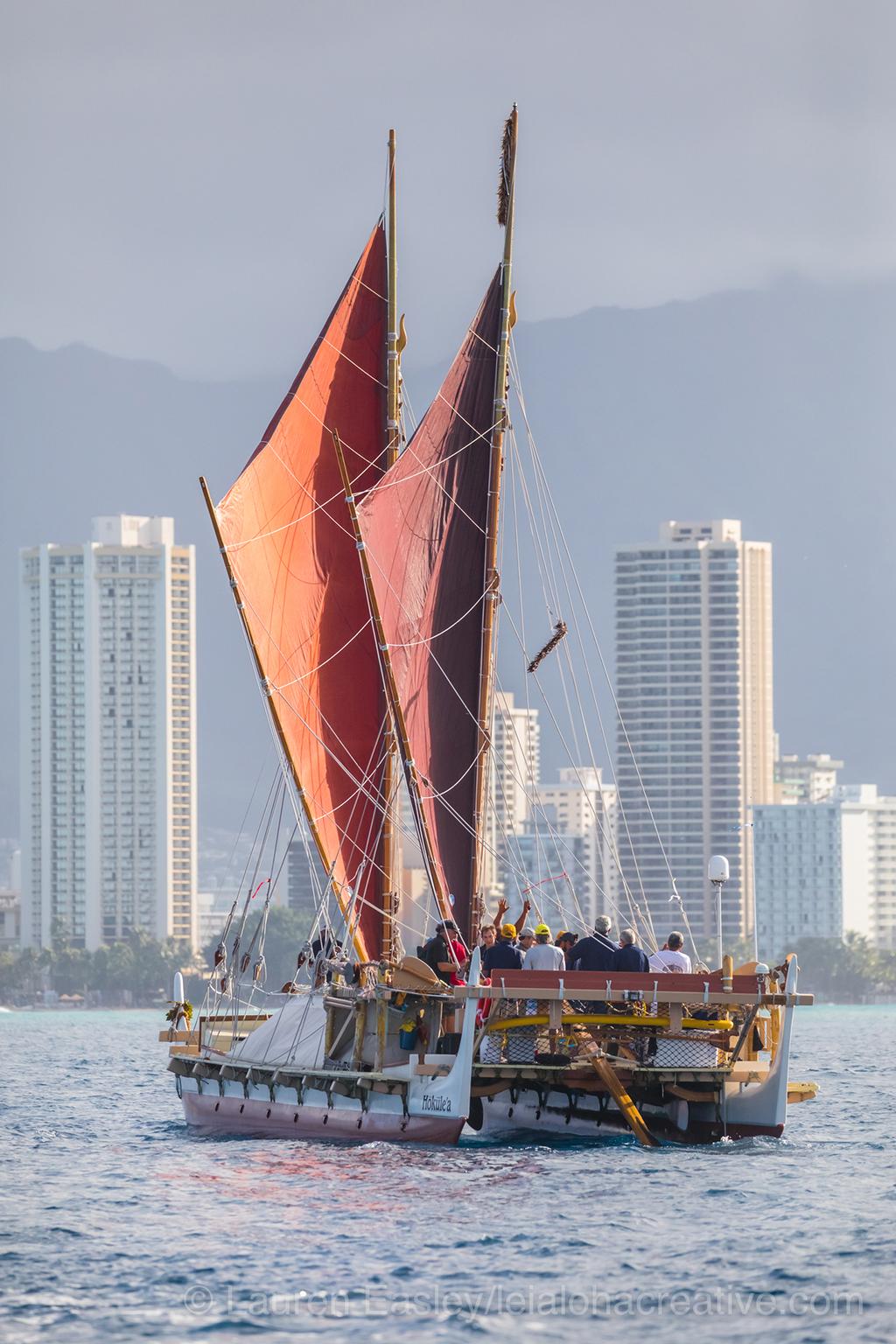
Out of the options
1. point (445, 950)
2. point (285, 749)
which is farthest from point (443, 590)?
point (445, 950)

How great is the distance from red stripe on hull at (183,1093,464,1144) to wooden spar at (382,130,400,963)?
155 inches

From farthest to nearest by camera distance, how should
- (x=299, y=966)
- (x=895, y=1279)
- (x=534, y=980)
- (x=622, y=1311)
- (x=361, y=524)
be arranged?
(x=299, y=966)
(x=361, y=524)
(x=534, y=980)
(x=895, y=1279)
(x=622, y=1311)

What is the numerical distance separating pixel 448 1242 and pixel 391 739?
60.7 feet

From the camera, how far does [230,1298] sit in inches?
974

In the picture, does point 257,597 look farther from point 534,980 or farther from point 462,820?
point 534,980

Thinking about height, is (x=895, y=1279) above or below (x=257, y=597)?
below

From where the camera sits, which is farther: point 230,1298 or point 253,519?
point 253,519

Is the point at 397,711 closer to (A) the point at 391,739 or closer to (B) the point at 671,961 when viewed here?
(A) the point at 391,739

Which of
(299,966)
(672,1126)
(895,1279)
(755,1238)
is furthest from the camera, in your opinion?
(299,966)

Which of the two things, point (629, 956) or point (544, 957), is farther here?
point (544, 957)

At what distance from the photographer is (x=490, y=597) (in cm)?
4344

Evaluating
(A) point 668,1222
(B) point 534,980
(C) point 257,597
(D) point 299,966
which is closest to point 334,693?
(C) point 257,597

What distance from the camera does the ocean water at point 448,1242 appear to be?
23.7 meters

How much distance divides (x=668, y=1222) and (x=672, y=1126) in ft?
26.7
